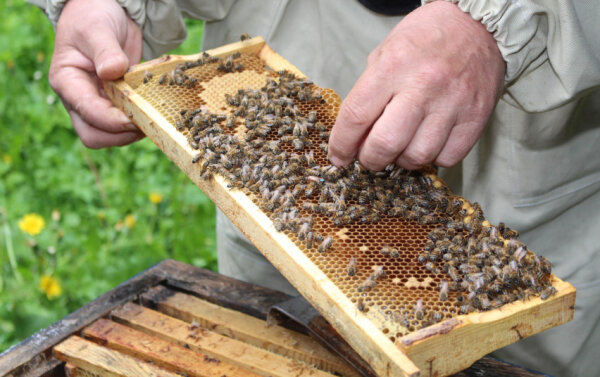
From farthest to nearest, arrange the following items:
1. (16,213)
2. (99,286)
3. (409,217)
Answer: (16,213) → (99,286) → (409,217)

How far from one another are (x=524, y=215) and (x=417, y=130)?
1.16 meters

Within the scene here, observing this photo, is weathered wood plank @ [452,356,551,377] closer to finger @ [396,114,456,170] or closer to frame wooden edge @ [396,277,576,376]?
frame wooden edge @ [396,277,576,376]

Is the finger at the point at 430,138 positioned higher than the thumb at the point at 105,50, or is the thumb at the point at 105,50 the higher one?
the finger at the point at 430,138

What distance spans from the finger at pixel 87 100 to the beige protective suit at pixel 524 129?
17.8 inches

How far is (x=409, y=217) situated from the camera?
2.30 metres

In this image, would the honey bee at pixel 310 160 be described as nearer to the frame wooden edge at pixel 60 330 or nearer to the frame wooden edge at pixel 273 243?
the frame wooden edge at pixel 273 243

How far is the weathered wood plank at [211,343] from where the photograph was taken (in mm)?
2432

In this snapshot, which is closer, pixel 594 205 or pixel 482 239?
pixel 482 239

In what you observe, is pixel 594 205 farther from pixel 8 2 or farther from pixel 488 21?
pixel 8 2

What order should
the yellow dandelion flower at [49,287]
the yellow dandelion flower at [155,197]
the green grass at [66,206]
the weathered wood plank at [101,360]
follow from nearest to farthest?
1. the weathered wood plank at [101,360]
2. the yellow dandelion flower at [49,287]
3. the green grass at [66,206]
4. the yellow dandelion flower at [155,197]

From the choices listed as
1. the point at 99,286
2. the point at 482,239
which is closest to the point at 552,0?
the point at 482,239

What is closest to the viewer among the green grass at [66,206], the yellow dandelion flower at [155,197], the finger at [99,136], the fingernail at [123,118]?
the fingernail at [123,118]

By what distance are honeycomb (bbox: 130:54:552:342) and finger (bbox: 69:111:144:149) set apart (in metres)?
0.44

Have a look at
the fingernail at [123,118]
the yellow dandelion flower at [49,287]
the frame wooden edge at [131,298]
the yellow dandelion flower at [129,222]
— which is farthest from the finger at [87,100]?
the yellow dandelion flower at [129,222]
